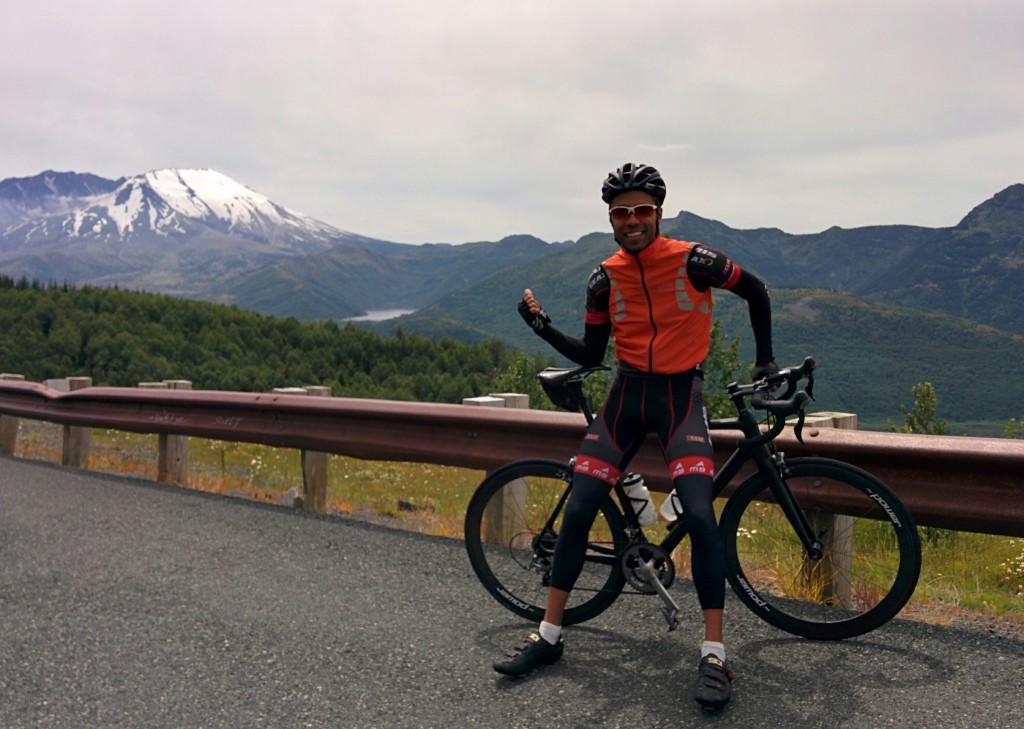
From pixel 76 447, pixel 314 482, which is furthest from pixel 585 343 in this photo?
pixel 76 447

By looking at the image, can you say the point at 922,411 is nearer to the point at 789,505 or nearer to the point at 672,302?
the point at 789,505


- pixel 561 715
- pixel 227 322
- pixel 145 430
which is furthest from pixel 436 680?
pixel 227 322

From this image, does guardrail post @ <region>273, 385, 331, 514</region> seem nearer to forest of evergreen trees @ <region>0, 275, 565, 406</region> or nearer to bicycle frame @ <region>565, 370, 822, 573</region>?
bicycle frame @ <region>565, 370, 822, 573</region>

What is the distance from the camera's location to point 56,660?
362 cm

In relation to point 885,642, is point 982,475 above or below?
above

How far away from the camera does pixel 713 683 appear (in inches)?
122

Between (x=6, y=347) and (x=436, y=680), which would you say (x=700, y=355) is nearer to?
(x=436, y=680)

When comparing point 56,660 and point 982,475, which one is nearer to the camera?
point 56,660

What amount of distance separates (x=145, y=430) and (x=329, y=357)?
402ft

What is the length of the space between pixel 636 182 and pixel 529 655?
2015 millimetres

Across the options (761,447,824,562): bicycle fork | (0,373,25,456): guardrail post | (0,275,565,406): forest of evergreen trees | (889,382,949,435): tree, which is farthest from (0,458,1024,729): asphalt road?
(0,275,565,406): forest of evergreen trees

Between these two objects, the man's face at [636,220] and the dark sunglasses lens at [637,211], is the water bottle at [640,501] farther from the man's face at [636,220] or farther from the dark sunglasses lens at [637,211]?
the dark sunglasses lens at [637,211]

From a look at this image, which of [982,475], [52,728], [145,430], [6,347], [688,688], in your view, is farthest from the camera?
[6,347]

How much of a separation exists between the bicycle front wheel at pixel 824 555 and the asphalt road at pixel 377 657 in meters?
0.14
